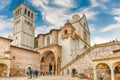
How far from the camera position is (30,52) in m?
33.8

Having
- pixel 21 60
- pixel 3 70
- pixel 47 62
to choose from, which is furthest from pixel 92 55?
pixel 3 70

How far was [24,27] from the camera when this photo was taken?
49562mm

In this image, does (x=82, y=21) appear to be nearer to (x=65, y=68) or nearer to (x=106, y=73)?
(x=65, y=68)

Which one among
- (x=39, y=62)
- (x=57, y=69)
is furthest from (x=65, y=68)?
(x=39, y=62)

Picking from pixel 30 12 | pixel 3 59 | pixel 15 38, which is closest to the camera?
pixel 3 59

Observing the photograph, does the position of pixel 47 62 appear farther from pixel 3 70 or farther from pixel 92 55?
pixel 3 70

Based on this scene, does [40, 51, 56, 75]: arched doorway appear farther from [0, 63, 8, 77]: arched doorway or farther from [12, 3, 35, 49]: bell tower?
[12, 3, 35, 49]: bell tower

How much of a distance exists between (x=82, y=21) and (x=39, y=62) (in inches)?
572

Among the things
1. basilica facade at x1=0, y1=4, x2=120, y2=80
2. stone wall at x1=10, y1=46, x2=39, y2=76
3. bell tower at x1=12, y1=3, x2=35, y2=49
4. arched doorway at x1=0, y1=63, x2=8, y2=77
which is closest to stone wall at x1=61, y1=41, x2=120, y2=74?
basilica facade at x1=0, y1=4, x2=120, y2=80

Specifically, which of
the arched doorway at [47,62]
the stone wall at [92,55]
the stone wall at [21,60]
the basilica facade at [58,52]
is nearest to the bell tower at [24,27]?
the basilica facade at [58,52]

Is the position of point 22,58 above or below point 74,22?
below

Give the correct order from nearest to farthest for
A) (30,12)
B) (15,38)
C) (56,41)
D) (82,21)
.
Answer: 1. (56,41)
2. (82,21)
3. (15,38)
4. (30,12)

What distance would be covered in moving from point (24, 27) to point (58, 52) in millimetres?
19993

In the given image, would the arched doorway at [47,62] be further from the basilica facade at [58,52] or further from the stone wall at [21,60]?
the stone wall at [21,60]
